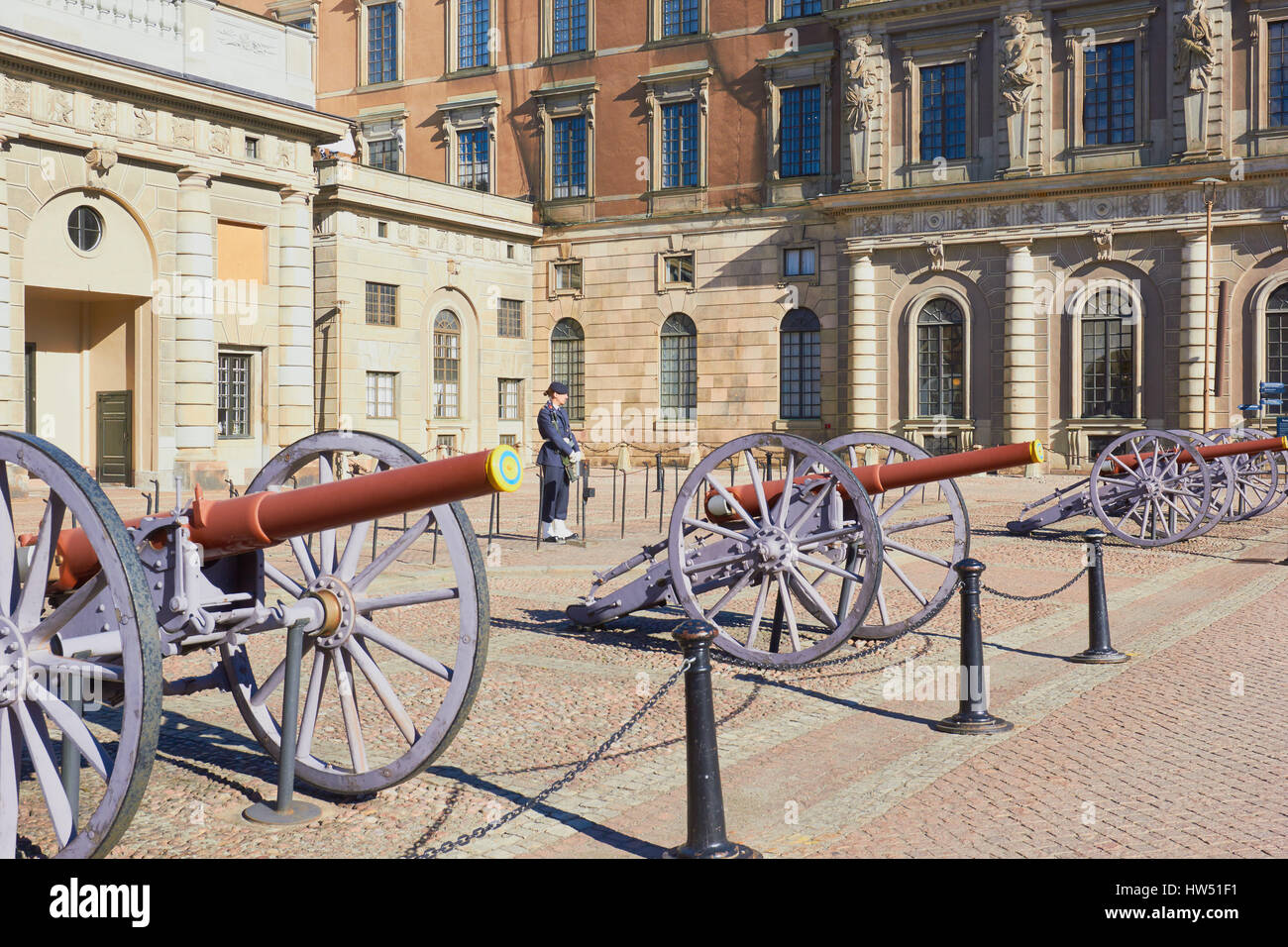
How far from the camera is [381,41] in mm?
39875

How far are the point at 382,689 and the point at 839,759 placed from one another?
2.19 m

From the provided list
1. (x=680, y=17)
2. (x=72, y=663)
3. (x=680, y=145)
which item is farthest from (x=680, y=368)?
(x=72, y=663)

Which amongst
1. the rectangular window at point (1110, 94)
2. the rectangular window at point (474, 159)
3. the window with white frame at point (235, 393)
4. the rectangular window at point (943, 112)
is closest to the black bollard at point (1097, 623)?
the window with white frame at point (235, 393)

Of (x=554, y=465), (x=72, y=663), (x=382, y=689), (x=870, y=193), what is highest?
(x=870, y=193)

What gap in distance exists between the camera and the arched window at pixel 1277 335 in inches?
1157

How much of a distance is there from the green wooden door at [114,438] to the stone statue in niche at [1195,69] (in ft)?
76.4

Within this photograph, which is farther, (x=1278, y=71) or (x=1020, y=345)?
(x=1020, y=345)

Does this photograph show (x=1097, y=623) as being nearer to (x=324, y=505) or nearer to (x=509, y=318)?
(x=324, y=505)

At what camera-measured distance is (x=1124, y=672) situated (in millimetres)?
8219

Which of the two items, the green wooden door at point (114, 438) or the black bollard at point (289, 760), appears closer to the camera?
the black bollard at point (289, 760)

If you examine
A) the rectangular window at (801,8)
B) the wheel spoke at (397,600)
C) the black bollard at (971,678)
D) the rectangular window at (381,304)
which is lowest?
the black bollard at (971,678)

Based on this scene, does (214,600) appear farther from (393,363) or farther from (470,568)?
(393,363)

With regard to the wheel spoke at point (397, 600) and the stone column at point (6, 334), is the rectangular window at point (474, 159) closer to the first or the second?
the stone column at point (6, 334)
